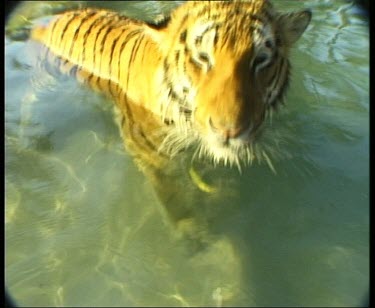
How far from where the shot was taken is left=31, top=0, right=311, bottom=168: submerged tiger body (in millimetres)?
2139

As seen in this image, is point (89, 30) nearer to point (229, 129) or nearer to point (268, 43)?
point (268, 43)

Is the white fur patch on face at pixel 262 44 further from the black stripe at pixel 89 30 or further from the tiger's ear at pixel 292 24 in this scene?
the black stripe at pixel 89 30

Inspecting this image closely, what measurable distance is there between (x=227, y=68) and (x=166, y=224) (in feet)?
3.09

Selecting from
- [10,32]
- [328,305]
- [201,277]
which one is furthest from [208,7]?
[10,32]

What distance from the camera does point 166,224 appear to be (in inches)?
103

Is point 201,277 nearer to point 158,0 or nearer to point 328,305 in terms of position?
point 328,305

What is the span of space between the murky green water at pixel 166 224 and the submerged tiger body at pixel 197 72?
0.80 feet

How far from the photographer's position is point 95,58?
3336 mm

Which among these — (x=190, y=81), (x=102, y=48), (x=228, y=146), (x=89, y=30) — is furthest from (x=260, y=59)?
(x=89, y=30)

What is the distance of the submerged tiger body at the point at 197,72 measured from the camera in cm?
214

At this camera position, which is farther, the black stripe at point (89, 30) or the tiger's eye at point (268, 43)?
the black stripe at point (89, 30)

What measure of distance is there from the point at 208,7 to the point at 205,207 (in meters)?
1.07

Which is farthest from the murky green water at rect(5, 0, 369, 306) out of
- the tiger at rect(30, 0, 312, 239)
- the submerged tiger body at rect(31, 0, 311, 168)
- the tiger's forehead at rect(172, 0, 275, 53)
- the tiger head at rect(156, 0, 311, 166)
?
the tiger's forehead at rect(172, 0, 275, 53)

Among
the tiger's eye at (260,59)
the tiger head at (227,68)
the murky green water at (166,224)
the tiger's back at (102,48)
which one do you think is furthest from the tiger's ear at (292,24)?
the tiger's back at (102,48)
